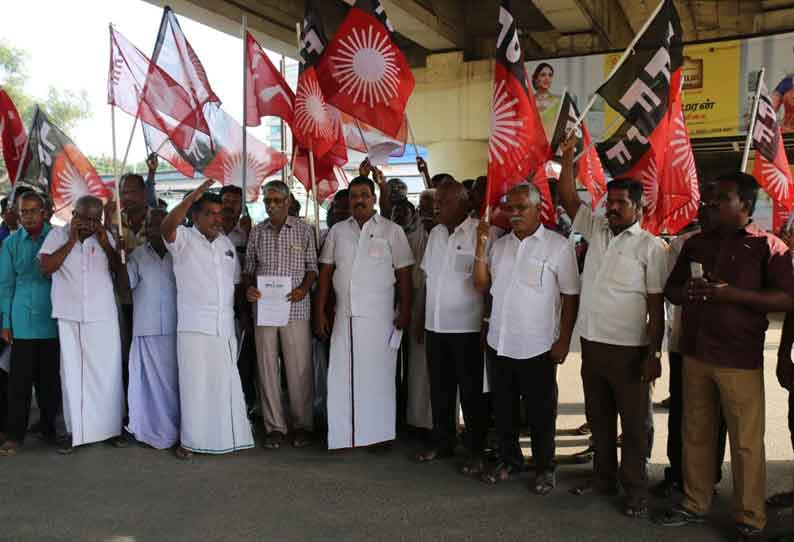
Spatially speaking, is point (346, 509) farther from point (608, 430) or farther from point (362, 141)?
point (362, 141)

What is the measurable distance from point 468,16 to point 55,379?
31.6 feet

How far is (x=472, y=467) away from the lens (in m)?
4.35

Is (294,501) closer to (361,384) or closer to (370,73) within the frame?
(361,384)

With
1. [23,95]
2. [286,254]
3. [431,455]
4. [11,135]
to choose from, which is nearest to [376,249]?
[286,254]

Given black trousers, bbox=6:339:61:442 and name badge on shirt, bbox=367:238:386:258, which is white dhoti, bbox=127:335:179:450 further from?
name badge on shirt, bbox=367:238:386:258

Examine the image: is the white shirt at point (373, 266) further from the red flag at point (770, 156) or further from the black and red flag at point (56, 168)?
the red flag at point (770, 156)

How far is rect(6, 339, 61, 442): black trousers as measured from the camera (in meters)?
4.84

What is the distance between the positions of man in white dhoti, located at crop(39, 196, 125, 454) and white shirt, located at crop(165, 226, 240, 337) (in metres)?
0.56

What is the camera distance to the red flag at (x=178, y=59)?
512 centimetres

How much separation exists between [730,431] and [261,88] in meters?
3.95

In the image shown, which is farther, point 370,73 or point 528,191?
point 370,73

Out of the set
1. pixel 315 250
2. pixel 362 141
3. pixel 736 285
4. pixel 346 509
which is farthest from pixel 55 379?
pixel 736 285

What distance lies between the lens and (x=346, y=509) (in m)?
3.84

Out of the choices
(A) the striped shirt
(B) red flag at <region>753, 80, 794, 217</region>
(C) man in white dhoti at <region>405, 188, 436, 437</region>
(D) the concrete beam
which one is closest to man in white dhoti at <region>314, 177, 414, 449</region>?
(A) the striped shirt
